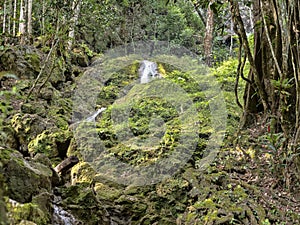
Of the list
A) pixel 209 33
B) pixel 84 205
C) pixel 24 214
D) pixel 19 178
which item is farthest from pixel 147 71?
pixel 24 214

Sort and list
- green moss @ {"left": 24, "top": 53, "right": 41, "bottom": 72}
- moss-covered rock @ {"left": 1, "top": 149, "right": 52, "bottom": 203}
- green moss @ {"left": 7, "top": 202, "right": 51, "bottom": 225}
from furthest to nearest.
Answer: green moss @ {"left": 24, "top": 53, "right": 41, "bottom": 72}, moss-covered rock @ {"left": 1, "top": 149, "right": 52, "bottom": 203}, green moss @ {"left": 7, "top": 202, "right": 51, "bottom": 225}

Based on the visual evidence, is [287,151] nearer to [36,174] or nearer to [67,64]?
[36,174]

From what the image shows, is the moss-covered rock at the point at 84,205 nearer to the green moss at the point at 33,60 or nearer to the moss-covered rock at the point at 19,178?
the moss-covered rock at the point at 19,178

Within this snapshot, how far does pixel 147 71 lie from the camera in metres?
15.7

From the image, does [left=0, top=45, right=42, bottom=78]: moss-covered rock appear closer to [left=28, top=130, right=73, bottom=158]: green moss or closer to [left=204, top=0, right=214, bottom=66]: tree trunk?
[left=28, top=130, right=73, bottom=158]: green moss

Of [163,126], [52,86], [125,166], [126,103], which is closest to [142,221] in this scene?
[125,166]

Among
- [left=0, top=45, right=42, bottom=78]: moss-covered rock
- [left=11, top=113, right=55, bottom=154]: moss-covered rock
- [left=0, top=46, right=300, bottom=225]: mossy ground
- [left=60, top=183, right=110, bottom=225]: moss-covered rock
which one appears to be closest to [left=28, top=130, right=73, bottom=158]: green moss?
[left=0, top=46, right=300, bottom=225]: mossy ground

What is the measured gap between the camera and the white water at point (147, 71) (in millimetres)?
14625

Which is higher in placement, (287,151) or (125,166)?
(287,151)

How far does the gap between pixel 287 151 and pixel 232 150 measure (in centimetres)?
124

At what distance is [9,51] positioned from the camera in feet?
34.0

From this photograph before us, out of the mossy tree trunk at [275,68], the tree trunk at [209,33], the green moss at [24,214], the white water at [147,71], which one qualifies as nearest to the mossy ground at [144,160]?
the green moss at [24,214]

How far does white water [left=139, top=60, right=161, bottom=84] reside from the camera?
14.6m

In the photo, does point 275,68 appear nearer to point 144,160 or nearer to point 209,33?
point 144,160
